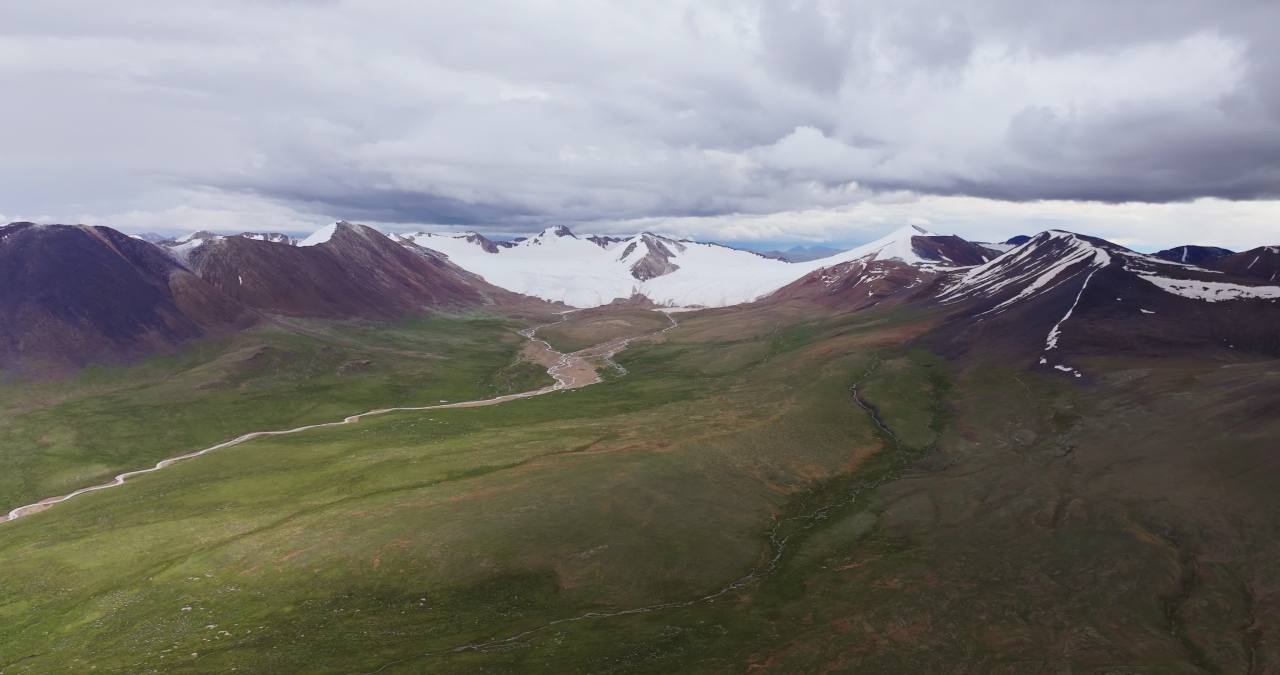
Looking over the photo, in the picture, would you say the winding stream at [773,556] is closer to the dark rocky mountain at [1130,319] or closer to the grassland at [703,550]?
the grassland at [703,550]

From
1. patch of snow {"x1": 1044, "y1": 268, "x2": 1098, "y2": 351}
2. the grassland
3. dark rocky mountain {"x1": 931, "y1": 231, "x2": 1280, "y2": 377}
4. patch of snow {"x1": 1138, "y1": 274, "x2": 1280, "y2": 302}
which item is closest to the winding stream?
the grassland

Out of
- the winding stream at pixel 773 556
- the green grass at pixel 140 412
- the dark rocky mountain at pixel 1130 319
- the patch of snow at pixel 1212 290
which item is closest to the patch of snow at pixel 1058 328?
the dark rocky mountain at pixel 1130 319

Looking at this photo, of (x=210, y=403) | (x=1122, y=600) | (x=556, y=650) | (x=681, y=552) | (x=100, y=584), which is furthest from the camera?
(x=210, y=403)

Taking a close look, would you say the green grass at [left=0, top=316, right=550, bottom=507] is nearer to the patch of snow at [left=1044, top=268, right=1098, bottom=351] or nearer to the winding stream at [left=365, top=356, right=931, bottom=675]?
the winding stream at [left=365, top=356, right=931, bottom=675]

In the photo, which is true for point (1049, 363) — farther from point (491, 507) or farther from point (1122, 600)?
point (491, 507)

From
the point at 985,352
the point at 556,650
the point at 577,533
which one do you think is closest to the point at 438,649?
the point at 556,650

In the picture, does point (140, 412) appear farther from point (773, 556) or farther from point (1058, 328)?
point (1058, 328)

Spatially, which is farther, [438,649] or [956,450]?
[956,450]

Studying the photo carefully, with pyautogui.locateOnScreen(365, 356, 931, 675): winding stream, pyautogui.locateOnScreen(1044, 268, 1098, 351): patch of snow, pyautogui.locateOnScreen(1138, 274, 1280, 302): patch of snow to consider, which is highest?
pyautogui.locateOnScreen(1138, 274, 1280, 302): patch of snow
